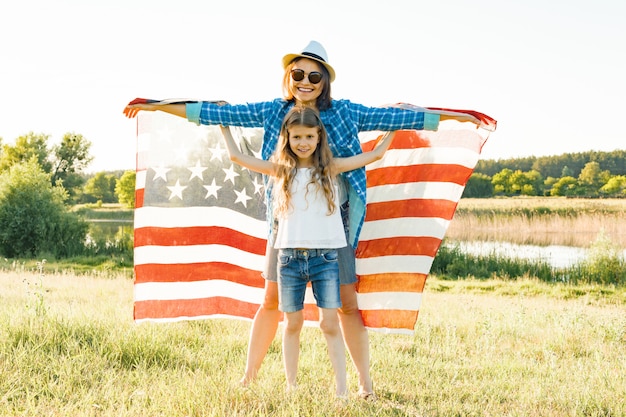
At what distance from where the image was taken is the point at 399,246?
481 cm

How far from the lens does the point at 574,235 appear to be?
928 inches

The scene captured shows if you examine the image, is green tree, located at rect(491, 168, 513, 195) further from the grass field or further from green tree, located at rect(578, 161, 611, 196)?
the grass field

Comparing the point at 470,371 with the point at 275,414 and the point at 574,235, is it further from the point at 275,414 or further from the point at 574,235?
the point at 574,235

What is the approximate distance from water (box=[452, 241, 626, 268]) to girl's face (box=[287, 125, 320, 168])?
12607 mm

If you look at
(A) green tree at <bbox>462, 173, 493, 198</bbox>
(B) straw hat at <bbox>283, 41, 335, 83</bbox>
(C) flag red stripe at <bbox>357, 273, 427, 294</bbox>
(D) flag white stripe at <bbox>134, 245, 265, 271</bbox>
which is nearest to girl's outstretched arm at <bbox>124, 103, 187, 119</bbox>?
(B) straw hat at <bbox>283, 41, 335, 83</bbox>

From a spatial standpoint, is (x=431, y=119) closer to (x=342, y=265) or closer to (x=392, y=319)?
(x=342, y=265)

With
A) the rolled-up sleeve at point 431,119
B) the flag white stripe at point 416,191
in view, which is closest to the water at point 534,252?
the flag white stripe at point 416,191

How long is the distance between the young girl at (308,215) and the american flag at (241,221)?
1.16 meters

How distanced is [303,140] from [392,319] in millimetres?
1852

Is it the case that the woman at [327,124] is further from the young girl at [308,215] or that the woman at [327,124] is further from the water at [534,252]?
the water at [534,252]

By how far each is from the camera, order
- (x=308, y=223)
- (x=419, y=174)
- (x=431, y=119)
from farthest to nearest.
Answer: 1. (x=419, y=174)
2. (x=431, y=119)
3. (x=308, y=223)

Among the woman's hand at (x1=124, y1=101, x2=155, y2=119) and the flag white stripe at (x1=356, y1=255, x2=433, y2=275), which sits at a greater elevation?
the woman's hand at (x1=124, y1=101, x2=155, y2=119)

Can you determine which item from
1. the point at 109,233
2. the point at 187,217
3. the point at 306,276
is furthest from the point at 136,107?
the point at 109,233

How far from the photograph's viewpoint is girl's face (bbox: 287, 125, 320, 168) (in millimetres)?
3592
